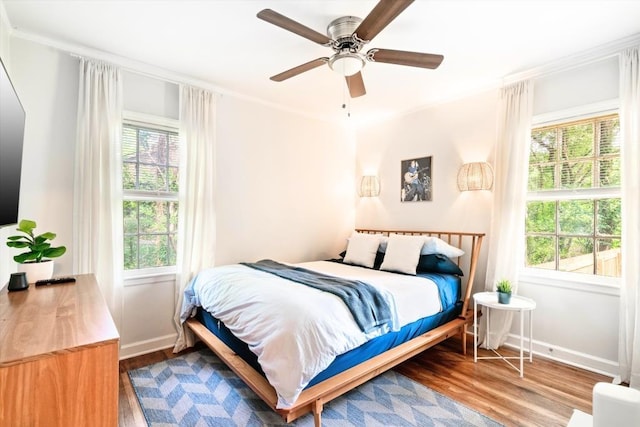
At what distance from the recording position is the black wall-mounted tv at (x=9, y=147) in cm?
138

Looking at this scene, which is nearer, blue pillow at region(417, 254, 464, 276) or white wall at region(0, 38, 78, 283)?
white wall at region(0, 38, 78, 283)

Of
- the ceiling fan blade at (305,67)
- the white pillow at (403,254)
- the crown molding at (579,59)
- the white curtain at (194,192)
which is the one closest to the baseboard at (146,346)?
the white curtain at (194,192)

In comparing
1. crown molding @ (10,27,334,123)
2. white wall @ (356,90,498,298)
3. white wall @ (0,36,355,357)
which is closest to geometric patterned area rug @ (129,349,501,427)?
white wall @ (0,36,355,357)

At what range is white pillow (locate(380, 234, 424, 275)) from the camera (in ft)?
10.3

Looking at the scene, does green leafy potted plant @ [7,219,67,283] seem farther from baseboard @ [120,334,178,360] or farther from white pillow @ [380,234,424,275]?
white pillow @ [380,234,424,275]

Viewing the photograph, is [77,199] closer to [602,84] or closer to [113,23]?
[113,23]

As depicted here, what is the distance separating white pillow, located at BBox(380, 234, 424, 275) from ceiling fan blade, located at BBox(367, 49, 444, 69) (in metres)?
1.75

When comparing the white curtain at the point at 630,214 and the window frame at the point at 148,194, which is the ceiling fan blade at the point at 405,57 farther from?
the window frame at the point at 148,194

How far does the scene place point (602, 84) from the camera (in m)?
2.64

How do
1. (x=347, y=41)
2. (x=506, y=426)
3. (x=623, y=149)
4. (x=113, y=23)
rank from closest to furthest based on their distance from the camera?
1. (x=506, y=426)
2. (x=347, y=41)
3. (x=113, y=23)
4. (x=623, y=149)

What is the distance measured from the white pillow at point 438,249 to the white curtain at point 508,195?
333mm

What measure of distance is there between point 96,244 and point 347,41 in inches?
102

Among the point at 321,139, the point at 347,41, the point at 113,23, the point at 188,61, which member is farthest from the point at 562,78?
the point at 113,23

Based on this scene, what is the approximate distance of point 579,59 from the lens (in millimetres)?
2703
